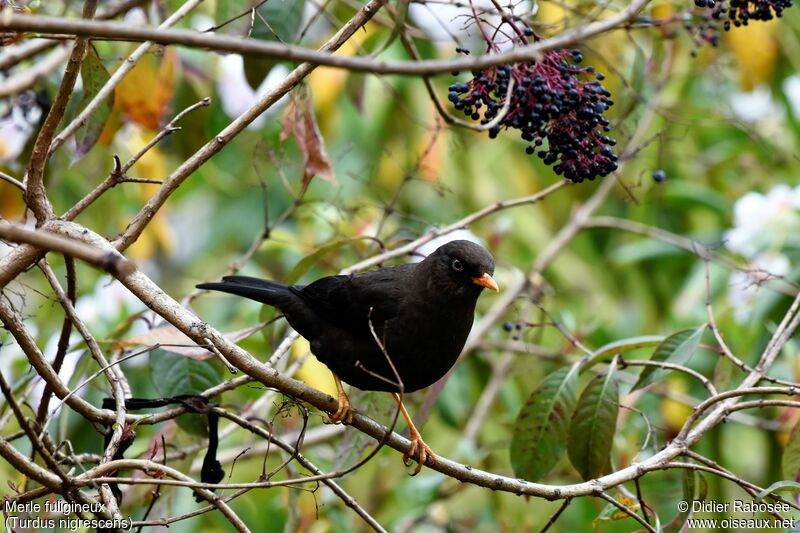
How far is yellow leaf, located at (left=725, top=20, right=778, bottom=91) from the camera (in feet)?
18.2

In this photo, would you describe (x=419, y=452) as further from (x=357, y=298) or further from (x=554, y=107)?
(x=554, y=107)

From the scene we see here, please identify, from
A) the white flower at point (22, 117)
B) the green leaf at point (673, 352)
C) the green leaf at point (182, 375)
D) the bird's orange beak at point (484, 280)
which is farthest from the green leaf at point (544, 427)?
the white flower at point (22, 117)

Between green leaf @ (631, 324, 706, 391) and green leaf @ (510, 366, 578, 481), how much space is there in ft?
1.09

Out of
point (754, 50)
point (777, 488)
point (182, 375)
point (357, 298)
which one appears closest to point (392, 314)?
point (357, 298)

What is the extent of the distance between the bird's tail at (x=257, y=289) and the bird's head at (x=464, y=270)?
659 millimetres

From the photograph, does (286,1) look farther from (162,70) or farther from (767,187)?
(767,187)

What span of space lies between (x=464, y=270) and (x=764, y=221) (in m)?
2.32

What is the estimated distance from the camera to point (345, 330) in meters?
3.67

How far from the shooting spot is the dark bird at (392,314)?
11.5 feet

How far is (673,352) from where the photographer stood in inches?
134

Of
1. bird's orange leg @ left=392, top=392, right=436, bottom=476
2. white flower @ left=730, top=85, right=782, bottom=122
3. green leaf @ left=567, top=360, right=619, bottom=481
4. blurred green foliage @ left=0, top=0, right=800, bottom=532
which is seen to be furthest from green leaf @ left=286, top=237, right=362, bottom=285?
white flower @ left=730, top=85, right=782, bottom=122

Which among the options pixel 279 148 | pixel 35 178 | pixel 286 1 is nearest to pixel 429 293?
pixel 279 148

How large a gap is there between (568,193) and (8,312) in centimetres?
545

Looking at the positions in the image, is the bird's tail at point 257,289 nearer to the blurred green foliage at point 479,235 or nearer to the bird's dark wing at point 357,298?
the bird's dark wing at point 357,298
